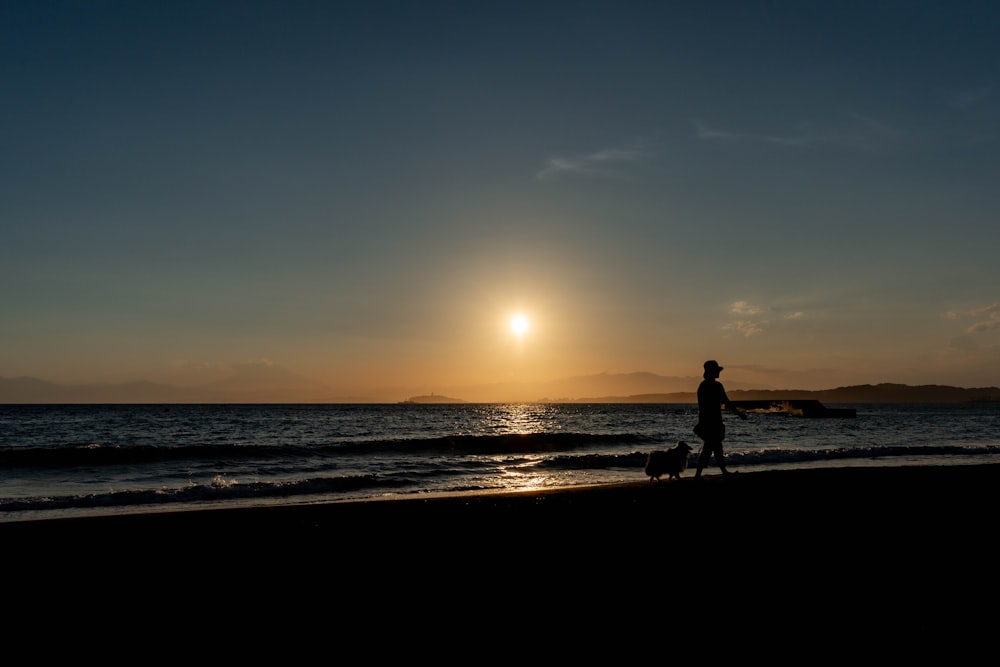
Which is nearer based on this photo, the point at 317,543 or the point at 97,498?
the point at 317,543

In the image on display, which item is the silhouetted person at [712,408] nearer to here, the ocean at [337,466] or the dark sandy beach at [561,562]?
the dark sandy beach at [561,562]

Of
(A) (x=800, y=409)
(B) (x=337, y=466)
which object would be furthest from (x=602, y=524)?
(A) (x=800, y=409)

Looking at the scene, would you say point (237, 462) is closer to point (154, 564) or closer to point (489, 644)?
point (154, 564)

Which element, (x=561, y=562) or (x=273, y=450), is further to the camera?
(x=273, y=450)

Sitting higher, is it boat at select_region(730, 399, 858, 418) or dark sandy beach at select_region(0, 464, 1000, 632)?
dark sandy beach at select_region(0, 464, 1000, 632)

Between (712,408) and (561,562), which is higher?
(712,408)

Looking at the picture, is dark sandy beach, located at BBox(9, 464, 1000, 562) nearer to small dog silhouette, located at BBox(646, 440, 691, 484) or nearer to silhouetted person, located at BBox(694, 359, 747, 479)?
silhouetted person, located at BBox(694, 359, 747, 479)

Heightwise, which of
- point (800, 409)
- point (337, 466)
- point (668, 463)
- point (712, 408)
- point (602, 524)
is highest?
point (712, 408)

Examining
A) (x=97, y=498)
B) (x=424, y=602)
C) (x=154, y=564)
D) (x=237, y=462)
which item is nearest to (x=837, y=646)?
(x=424, y=602)

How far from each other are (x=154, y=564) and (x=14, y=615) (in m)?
1.97

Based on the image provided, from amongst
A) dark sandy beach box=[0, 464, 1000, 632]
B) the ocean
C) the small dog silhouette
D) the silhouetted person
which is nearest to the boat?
the ocean

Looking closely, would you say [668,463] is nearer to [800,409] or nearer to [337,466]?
[337,466]

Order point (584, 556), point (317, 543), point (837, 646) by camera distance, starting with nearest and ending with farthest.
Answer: point (837, 646) < point (584, 556) < point (317, 543)

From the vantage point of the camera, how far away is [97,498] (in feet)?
54.8
